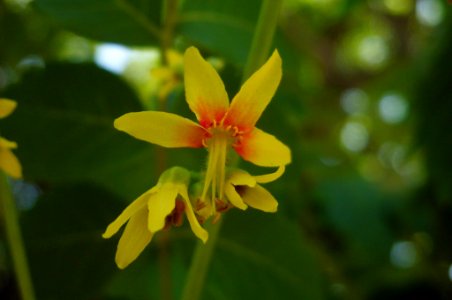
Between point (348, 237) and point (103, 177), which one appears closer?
point (103, 177)

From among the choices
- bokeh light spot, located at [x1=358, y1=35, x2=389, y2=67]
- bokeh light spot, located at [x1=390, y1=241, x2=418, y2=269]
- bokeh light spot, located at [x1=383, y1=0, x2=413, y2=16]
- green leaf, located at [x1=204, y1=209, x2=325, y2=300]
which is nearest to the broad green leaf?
bokeh light spot, located at [x1=390, y1=241, x2=418, y2=269]

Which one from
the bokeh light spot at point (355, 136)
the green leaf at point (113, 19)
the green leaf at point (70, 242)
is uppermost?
the bokeh light spot at point (355, 136)

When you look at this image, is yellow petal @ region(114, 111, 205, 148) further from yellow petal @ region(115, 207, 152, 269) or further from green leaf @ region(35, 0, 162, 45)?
green leaf @ region(35, 0, 162, 45)

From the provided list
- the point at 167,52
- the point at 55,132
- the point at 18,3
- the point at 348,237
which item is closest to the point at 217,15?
the point at 167,52

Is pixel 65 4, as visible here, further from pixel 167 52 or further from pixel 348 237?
pixel 348 237

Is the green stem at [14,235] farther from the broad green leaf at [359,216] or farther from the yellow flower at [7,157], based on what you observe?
the broad green leaf at [359,216]

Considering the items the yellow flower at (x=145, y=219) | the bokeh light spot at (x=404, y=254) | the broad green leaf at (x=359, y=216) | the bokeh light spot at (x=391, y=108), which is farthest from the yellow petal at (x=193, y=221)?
the bokeh light spot at (x=391, y=108)

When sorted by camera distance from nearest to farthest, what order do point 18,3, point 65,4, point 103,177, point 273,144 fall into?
point 273,144 < point 65,4 < point 103,177 < point 18,3

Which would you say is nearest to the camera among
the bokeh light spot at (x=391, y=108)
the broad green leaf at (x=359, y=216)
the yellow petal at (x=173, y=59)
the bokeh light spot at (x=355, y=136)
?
the yellow petal at (x=173, y=59)
